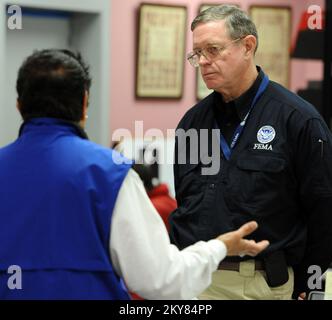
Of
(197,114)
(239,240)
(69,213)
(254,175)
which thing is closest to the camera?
(69,213)

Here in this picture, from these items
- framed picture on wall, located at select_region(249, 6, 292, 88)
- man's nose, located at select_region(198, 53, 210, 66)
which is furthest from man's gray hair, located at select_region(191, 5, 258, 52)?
framed picture on wall, located at select_region(249, 6, 292, 88)

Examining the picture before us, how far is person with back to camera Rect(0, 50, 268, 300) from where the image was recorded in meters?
1.67

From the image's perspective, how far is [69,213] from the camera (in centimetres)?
166

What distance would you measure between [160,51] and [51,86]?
142 inches

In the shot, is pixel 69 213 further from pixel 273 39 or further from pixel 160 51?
pixel 273 39

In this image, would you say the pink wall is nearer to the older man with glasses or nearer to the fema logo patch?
the older man with glasses

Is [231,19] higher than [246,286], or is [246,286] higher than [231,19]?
[231,19]

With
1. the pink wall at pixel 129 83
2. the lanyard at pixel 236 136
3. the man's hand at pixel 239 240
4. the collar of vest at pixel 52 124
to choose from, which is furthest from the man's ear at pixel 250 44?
the pink wall at pixel 129 83

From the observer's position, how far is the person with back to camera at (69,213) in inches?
65.6

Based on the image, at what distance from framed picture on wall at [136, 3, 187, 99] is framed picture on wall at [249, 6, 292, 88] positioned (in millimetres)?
819

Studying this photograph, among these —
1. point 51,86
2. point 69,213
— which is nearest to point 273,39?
point 51,86

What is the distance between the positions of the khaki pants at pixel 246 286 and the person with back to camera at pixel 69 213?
2.20ft
